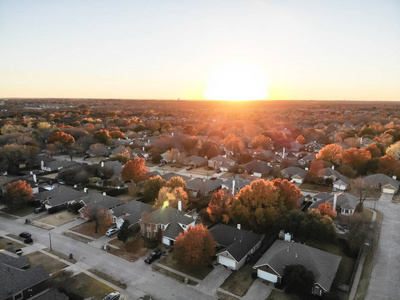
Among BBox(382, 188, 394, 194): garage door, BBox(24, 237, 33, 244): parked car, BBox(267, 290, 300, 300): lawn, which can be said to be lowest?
BBox(267, 290, 300, 300): lawn

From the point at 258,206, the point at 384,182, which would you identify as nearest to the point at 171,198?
the point at 258,206

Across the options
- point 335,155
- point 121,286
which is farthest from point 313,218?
point 335,155

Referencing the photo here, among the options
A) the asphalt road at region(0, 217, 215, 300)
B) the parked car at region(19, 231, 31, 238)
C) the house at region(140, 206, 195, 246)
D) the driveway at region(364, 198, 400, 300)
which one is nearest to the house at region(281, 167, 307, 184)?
the driveway at region(364, 198, 400, 300)

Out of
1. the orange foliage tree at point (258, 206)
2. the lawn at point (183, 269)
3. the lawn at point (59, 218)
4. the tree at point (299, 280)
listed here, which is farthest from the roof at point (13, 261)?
the tree at point (299, 280)

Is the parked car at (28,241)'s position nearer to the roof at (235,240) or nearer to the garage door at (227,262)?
the roof at (235,240)

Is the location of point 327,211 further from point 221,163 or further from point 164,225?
point 221,163

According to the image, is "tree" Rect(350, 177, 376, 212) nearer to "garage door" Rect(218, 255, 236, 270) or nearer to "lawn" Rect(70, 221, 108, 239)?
"garage door" Rect(218, 255, 236, 270)
